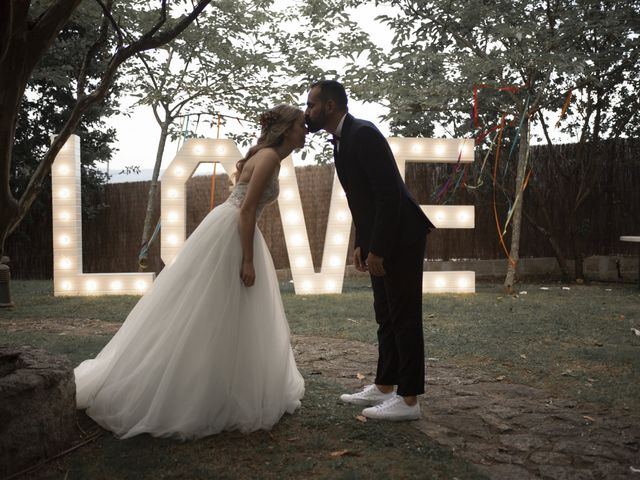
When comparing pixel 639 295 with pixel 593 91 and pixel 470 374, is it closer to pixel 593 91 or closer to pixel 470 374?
pixel 593 91

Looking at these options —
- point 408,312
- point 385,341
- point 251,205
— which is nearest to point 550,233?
point 385,341

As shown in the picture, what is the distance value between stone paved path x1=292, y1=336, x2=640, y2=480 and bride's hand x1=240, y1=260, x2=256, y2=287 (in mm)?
1356

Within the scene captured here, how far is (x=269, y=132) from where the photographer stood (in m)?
3.65

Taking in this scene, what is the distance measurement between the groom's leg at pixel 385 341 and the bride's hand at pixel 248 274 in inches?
35.4

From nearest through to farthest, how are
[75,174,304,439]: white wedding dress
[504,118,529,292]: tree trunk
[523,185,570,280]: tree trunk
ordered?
[75,174,304,439]: white wedding dress < [504,118,529,292]: tree trunk < [523,185,570,280]: tree trunk

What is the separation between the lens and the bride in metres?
3.31

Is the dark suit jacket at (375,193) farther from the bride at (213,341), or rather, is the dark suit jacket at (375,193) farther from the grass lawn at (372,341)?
the grass lawn at (372,341)

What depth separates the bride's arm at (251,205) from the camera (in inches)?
139

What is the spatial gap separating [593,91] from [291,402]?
10.7m

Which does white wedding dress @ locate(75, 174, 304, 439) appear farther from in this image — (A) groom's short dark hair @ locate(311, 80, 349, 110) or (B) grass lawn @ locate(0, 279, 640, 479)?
(A) groom's short dark hair @ locate(311, 80, 349, 110)

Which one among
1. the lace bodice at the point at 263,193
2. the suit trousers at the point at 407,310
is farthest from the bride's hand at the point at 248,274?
the suit trousers at the point at 407,310

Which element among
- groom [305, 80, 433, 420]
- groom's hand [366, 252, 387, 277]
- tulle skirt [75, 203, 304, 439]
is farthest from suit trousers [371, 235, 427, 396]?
tulle skirt [75, 203, 304, 439]

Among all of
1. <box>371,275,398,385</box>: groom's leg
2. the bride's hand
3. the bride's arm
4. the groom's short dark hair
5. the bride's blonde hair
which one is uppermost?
the groom's short dark hair

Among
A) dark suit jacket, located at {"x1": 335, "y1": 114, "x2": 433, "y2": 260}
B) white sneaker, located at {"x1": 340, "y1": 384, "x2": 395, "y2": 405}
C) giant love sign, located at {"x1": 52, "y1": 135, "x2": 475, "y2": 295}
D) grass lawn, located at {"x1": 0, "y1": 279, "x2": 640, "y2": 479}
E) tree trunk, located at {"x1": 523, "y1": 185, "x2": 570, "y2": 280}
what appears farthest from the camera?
tree trunk, located at {"x1": 523, "y1": 185, "x2": 570, "y2": 280}
